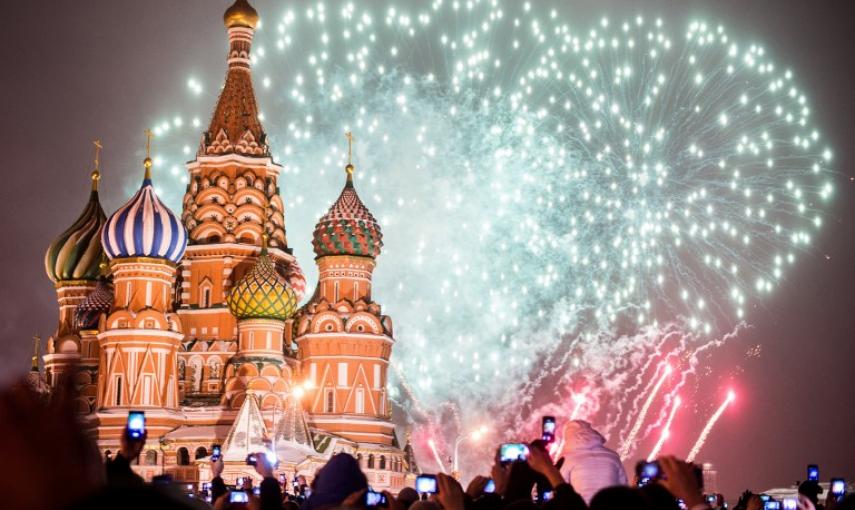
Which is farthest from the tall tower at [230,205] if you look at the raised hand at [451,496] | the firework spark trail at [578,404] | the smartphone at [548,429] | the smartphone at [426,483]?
the raised hand at [451,496]

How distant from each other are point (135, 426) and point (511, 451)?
1.71 m

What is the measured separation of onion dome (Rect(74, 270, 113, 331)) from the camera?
3812 centimetres

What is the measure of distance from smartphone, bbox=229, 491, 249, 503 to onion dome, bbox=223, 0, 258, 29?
33109 millimetres

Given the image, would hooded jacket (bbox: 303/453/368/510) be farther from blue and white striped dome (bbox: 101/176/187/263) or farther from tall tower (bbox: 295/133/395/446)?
tall tower (bbox: 295/133/395/446)

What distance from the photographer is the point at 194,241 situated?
3881 cm

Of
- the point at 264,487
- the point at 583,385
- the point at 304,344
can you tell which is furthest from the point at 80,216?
the point at 264,487

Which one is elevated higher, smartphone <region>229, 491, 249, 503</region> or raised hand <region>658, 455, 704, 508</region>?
smartphone <region>229, 491, 249, 503</region>

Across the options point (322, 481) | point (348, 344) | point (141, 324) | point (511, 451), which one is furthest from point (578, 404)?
point (322, 481)

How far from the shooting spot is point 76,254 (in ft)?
133

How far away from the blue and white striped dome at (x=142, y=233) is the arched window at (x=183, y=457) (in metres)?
4.90

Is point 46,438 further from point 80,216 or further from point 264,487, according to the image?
point 80,216

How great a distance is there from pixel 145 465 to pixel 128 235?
5800 millimetres

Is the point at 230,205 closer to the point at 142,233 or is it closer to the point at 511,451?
the point at 142,233

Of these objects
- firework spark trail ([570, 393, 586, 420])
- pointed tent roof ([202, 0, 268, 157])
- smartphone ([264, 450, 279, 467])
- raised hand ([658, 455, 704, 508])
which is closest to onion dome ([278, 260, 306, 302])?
pointed tent roof ([202, 0, 268, 157])
